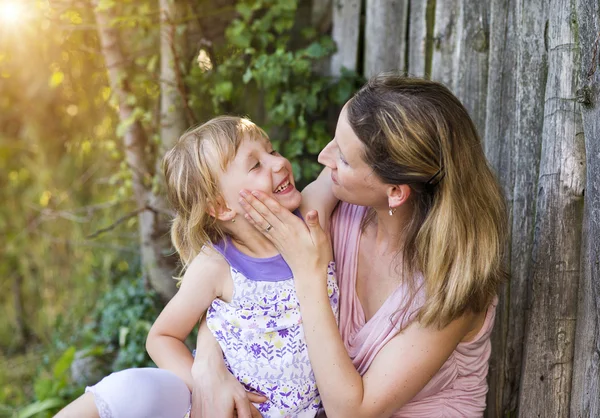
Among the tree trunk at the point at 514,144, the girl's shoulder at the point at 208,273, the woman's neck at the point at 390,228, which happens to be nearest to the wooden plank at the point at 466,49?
the tree trunk at the point at 514,144

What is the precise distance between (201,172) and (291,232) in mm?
352

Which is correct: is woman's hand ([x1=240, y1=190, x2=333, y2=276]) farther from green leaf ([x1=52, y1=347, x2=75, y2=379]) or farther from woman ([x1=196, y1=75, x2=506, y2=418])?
green leaf ([x1=52, y1=347, x2=75, y2=379])

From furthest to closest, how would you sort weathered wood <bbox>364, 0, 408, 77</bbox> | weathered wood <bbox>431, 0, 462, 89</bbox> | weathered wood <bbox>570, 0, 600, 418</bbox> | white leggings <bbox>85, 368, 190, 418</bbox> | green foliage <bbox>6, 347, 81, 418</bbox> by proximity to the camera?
green foliage <bbox>6, 347, 81, 418</bbox> < weathered wood <bbox>364, 0, 408, 77</bbox> < weathered wood <bbox>431, 0, 462, 89</bbox> < white leggings <bbox>85, 368, 190, 418</bbox> < weathered wood <bbox>570, 0, 600, 418</bbox>

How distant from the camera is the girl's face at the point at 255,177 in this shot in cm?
200

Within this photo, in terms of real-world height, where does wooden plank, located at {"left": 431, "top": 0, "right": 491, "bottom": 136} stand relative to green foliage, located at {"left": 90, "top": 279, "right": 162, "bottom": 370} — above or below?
above

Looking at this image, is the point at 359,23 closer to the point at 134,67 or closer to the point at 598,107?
the point at 134,67

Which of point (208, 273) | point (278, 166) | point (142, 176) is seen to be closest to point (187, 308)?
point (208, 273)

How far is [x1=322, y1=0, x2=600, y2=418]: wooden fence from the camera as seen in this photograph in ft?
5.85

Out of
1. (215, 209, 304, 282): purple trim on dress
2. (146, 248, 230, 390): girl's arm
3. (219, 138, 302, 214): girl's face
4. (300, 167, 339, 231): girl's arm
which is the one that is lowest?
(146, 248, 230, 390): girl's arm

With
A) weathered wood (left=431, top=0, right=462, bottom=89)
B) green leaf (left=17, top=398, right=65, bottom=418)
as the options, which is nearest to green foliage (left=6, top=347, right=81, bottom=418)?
green leaf (left=17, top=398, right=65, bottom=418)

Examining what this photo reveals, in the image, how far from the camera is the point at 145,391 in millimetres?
1820

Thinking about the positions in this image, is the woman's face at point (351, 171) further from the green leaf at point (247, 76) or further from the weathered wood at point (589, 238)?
the green leaf at point (247, 76)

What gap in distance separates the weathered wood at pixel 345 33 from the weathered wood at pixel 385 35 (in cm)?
8

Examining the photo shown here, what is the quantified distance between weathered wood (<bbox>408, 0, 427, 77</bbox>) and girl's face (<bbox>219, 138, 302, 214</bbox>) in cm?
99
